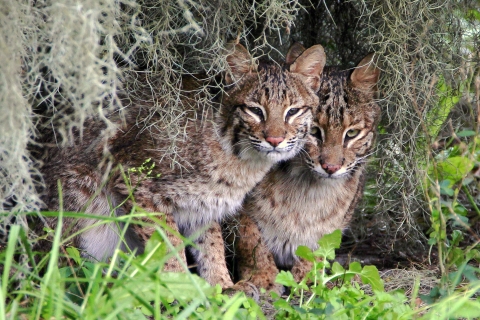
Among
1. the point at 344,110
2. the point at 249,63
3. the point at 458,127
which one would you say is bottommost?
the point at 458,127

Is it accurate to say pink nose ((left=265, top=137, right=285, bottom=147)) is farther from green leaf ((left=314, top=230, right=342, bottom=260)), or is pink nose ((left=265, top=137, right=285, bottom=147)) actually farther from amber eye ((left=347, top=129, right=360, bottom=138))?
green leaf ((left=314, top=230, right=342, bottom=260))

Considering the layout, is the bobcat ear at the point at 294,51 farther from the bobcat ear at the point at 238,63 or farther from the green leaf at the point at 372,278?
the green leaf at the point at 372,278

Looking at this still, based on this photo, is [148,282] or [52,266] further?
[148,282]

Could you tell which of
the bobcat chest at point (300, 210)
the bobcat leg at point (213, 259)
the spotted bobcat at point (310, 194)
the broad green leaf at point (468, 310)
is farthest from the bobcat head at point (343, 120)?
the broad green leaf at point (468, 310)

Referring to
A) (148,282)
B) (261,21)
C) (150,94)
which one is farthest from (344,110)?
(148,282)

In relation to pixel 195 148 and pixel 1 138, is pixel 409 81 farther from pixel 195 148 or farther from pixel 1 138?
pixel 1 138

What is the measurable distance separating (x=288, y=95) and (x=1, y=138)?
5.37 feet

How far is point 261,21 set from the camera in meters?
4.62

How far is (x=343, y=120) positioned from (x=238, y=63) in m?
0.69

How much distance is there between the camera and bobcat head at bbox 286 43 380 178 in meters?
4.18

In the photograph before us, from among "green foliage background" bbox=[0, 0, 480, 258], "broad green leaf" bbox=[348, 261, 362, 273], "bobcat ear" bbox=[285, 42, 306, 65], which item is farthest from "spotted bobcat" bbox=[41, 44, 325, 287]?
"broad green leaf" bbox=[348, 261, 362, 273]

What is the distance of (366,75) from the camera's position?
4.40 metres

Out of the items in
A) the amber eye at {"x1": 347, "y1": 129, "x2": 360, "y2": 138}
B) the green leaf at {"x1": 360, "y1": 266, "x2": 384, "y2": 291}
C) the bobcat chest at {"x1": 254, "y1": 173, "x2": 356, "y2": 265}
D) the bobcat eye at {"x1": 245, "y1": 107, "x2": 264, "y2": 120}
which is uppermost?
the bobcat eye at {"x1": 245, "y1": 107, "x2": 264, "y2": 120}

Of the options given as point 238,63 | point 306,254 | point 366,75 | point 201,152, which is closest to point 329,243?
point 306,254
